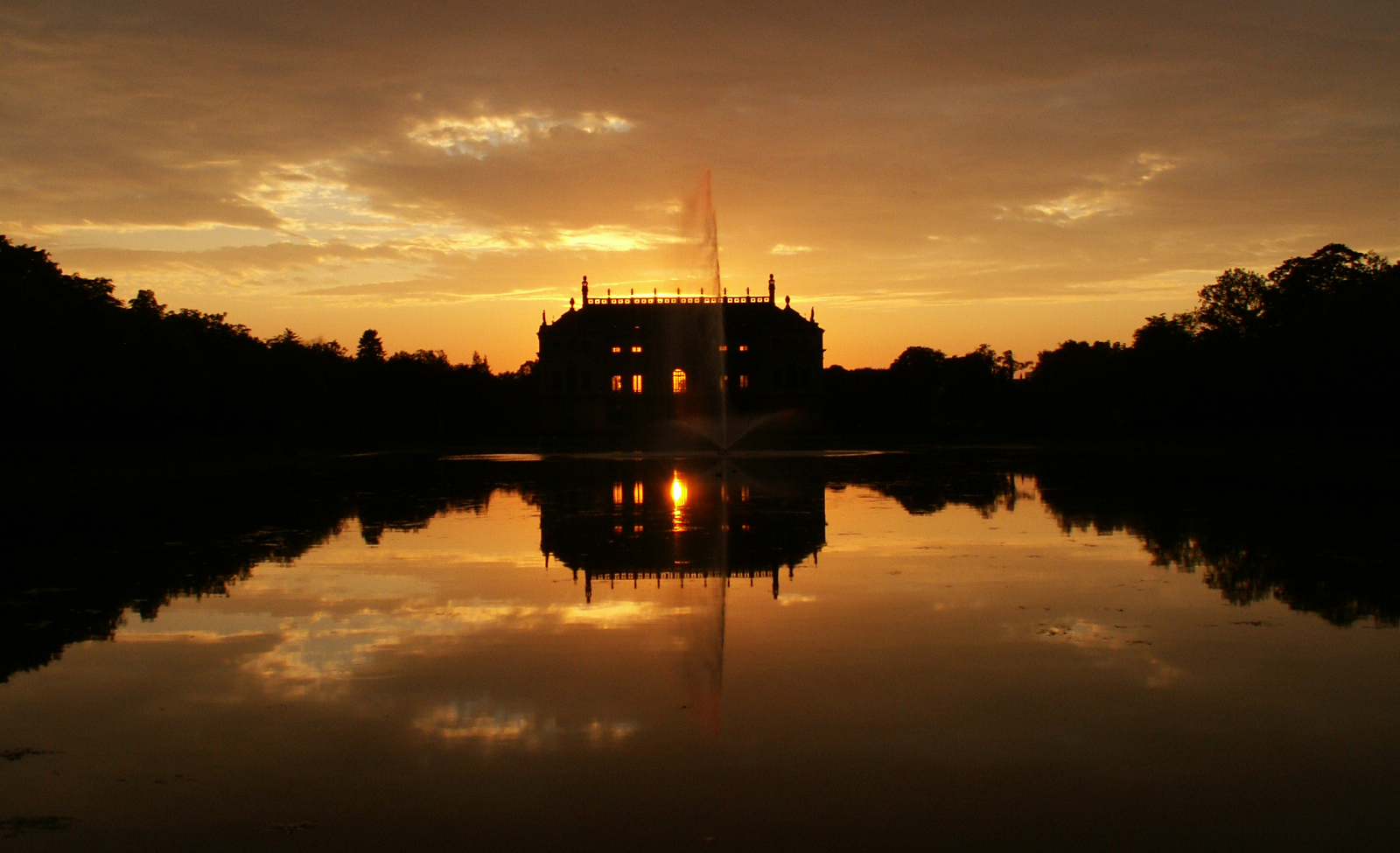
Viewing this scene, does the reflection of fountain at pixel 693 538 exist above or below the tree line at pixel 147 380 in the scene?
below

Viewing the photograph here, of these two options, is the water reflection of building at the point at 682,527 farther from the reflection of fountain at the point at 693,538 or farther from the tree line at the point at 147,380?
the tree line at the point at 147,380

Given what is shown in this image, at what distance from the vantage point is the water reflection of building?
16422 millimetres

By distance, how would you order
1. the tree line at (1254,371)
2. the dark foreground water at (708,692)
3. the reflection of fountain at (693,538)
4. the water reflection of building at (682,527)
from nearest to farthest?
1. the dark foreground water at (708,692)
2. the reflection of fountain at (693,538)
3. the water reflection of building at (682,527)
4. the tree line at (1254,371)

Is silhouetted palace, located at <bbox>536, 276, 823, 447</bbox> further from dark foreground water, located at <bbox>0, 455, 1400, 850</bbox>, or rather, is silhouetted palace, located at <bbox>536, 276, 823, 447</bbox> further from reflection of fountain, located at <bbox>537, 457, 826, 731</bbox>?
dark foreground water, located at <bbox>0, 455, 1400, 850</bbox>

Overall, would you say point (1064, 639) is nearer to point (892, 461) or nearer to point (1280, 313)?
point (892, 461)

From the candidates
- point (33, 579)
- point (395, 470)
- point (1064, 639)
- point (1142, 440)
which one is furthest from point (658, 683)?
point (1142, 440)

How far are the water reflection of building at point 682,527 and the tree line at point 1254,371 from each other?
32.2 m

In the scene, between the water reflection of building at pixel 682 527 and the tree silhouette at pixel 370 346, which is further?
A: the tree silhouette at pixel 370 346

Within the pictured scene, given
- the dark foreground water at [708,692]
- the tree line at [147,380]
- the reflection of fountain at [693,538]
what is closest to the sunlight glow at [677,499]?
the reflection of fountain at [693,538]

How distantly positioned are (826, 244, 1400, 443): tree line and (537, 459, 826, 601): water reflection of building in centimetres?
3222

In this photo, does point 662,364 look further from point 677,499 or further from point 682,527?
point 682,527

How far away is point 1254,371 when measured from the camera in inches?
2514

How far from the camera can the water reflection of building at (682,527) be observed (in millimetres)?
16422

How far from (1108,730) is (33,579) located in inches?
569
